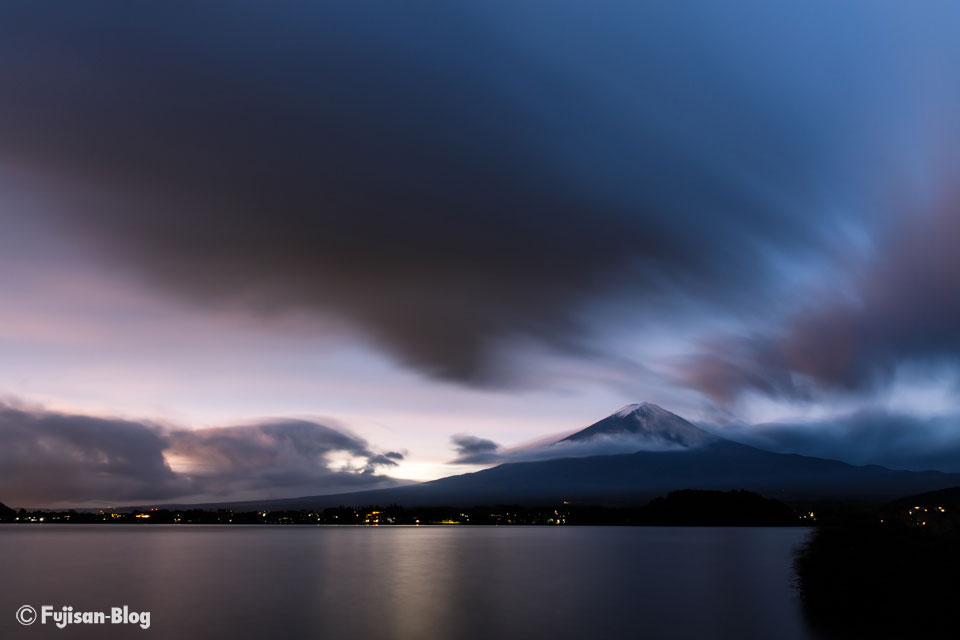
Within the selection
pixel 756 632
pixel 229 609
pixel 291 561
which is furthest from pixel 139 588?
pixel 756 632

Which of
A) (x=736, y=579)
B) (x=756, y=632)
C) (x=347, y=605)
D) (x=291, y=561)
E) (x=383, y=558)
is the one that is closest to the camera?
(x=756, y=632)

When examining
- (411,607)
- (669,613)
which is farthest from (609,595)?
(411,607)

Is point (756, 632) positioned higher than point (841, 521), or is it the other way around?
point (841, 521)

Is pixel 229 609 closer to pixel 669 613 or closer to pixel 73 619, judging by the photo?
pixel 73 619

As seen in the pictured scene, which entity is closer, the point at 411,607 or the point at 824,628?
the point at 824,628

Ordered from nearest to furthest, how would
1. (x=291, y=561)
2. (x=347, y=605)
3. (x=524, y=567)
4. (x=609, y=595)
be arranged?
(x=347, y=605)
(x=609, y=595)
(x=524, y=567)
(x=291, y=561)

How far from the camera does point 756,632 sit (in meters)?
34.3

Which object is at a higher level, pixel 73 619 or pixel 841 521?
pixel 841 521

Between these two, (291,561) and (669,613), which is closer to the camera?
(669,613)

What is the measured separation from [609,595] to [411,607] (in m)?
14.6

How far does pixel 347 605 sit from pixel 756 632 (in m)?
23.2

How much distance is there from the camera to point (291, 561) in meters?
80.4

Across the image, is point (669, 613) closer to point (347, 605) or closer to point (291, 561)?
point (347, 605)

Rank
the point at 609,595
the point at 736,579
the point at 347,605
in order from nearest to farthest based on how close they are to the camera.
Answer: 1. the point at 347,605
2. the point at 609,595
3. the point at 736,579
